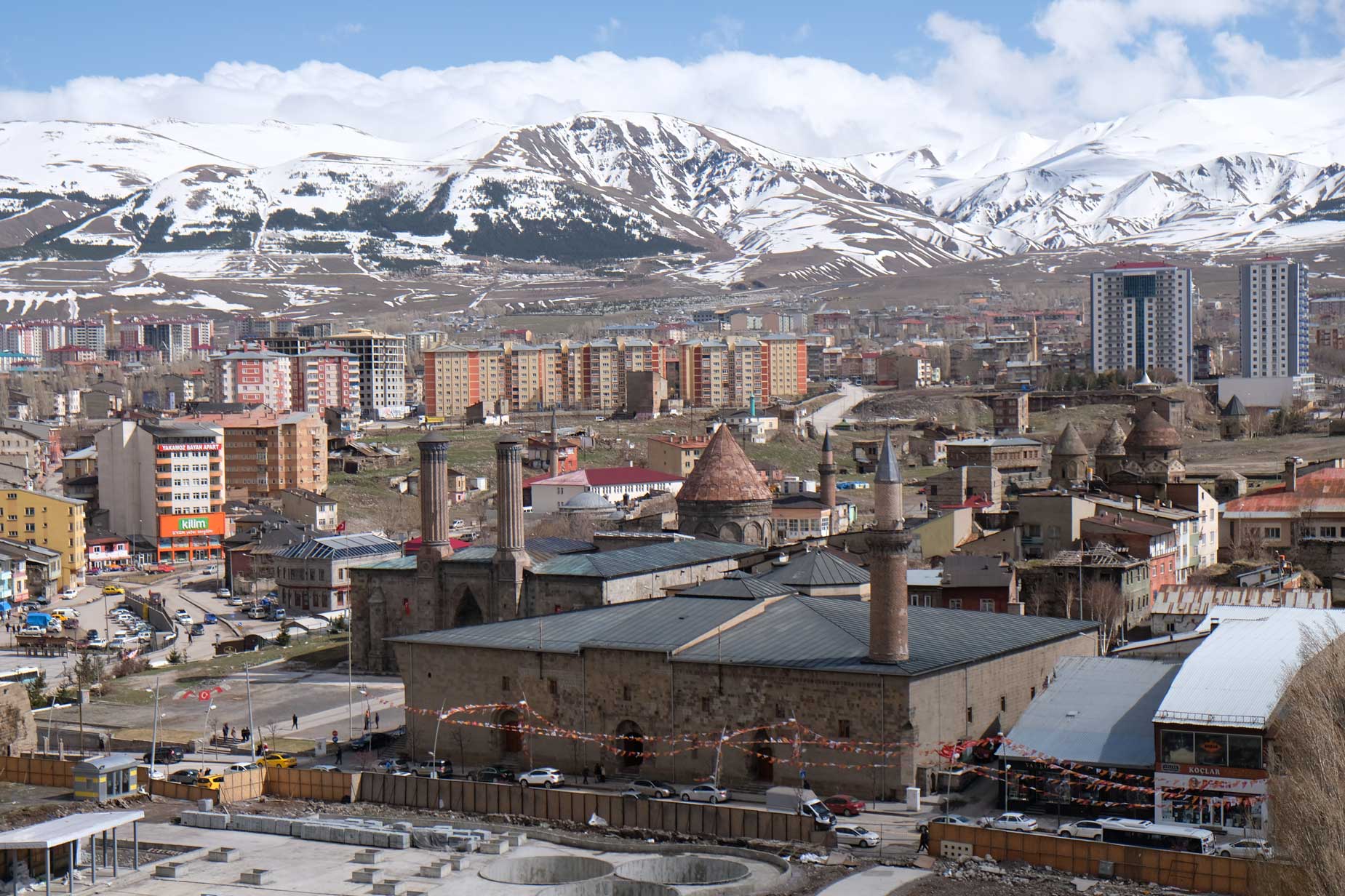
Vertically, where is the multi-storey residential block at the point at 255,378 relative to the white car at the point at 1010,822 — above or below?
above

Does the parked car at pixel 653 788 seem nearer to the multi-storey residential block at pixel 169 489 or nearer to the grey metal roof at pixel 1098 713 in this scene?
the grey metal roof at pixel 1098 713

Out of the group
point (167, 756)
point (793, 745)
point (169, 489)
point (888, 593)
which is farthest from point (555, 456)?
point (888, 593)

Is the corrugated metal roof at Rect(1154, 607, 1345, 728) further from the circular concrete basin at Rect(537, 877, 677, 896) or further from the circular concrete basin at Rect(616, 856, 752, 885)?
the circular concrete basin at Rect(537, 877, 677, 896)

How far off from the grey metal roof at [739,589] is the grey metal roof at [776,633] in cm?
46

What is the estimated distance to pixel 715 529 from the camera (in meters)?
49.8

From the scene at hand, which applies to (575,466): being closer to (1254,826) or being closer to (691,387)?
(691,387)

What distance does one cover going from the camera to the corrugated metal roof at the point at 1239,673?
88.7ft

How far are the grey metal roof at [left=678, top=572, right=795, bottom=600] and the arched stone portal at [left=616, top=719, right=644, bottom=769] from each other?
4.23 meters

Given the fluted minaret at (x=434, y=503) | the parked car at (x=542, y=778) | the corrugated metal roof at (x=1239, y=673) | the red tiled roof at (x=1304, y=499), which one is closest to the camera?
the corrugated metal roof at (x=1239, y=673)

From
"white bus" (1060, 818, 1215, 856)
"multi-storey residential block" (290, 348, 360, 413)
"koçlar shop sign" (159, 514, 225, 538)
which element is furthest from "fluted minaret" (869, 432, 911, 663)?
"multi-storey residential block" (290, 348, 360, 413)

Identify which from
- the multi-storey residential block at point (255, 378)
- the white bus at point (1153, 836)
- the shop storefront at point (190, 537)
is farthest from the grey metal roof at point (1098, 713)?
the multi-storey residential block at point (255, 378)

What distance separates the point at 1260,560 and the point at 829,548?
40.5ft

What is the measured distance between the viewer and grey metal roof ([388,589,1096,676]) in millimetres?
31094

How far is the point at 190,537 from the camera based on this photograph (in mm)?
81000
